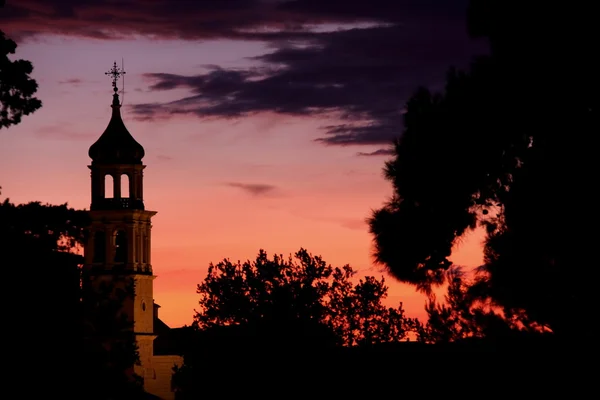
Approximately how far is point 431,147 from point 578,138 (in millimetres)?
3403

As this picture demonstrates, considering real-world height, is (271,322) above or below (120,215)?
below

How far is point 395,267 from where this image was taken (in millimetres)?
28844

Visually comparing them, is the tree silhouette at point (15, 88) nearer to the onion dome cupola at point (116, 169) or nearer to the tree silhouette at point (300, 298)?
the tree silhouette at point (300, 298)

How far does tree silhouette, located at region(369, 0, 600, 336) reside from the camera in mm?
25734

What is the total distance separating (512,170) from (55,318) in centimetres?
807

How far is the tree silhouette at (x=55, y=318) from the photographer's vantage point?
26766 millimetres

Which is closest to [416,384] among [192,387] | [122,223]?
[192,387]

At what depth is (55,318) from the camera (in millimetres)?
27312

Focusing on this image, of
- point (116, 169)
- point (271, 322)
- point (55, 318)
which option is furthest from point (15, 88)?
point (116, 169)

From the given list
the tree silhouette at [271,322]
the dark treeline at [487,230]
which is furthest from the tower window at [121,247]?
the dark treeline at [487,230]

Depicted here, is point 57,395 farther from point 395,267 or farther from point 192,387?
point 192,387

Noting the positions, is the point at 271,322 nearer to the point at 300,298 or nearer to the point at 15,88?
the point at 300,298

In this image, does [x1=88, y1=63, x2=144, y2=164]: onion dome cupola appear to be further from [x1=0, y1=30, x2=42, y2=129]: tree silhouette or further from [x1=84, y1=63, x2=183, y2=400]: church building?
[x1=0, y1=30, x2=42, y2=129]: tree silhouette

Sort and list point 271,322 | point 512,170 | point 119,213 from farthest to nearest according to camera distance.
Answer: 1. point 119,213
2. point 271,322
3. point 512,170
